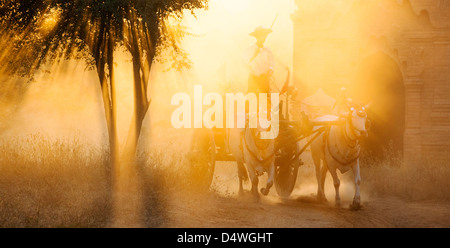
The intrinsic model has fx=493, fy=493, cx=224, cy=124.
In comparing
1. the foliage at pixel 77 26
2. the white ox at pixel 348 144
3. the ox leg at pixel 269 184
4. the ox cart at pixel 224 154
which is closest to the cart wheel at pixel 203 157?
the ox cart at pixel 224 154

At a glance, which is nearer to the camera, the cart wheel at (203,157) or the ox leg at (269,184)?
the ox leg at (269,184)

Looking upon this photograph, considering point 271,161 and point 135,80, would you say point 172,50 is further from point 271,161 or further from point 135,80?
point 271,161

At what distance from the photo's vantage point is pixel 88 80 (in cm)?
Answer: 2614

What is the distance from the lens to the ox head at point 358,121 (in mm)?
9184

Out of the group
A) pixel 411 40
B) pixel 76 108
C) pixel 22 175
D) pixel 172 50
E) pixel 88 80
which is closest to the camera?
pixel 22 175

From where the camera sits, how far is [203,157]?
11.5m

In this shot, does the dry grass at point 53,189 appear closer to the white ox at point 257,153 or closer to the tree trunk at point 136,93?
the tree trunk at point 136,93

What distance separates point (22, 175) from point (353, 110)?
21.8ft

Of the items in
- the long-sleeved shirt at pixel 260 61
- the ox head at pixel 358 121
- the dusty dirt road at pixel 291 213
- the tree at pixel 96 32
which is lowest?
the dusty dirt road at pixel 291 213

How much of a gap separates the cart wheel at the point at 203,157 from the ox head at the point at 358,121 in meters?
3.46

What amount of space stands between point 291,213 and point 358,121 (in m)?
2.19

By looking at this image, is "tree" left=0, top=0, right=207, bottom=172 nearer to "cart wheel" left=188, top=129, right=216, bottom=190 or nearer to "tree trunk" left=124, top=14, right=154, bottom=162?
"tree trunk" left=124, top=14, right=154, bottom=162

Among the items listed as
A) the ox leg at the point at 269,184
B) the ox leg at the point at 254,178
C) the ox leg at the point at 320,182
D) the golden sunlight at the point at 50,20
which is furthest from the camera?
the ox leg at the point at 320,182

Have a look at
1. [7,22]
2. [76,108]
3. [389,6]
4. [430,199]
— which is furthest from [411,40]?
[76,108]
